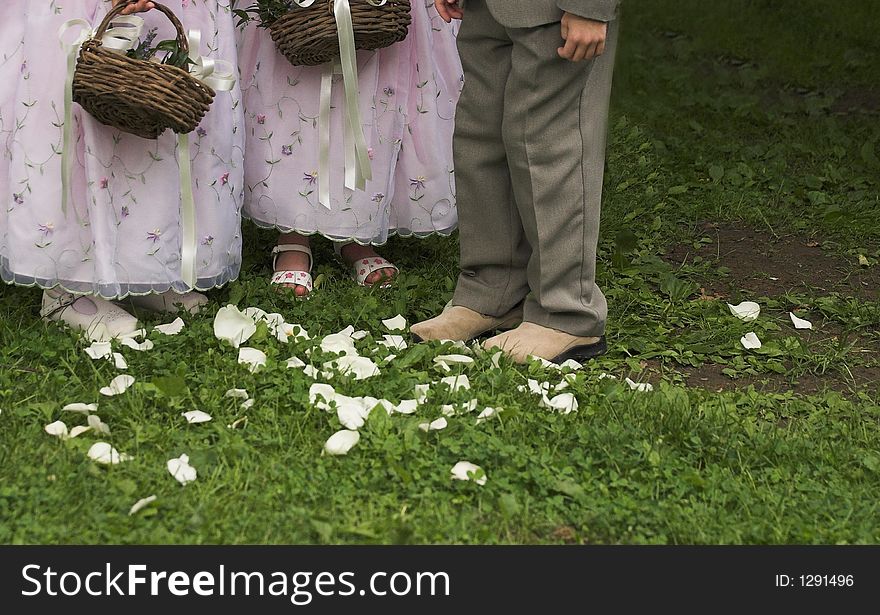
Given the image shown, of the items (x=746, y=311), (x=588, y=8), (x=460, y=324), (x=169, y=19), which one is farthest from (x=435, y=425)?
(x=746, y=311)

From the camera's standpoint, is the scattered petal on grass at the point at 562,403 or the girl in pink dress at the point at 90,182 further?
the girl in pink dress at the point at 90,182

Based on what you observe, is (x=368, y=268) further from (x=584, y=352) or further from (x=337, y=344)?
(x=584, y=352)

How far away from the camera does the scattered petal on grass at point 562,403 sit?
298cm

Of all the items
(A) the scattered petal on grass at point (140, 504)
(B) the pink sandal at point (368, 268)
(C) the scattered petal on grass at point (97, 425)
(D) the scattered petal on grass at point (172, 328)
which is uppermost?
(A) the scattered petal on grass at point (140, 504)

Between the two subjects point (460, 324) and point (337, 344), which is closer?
point (337, 344)

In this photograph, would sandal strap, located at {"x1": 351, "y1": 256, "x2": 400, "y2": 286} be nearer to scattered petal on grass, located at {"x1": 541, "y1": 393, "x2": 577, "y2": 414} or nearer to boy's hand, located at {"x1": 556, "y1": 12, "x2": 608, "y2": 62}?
scattered petal on grass, located at {"x1": 541, "y1": 393, "x2": 577, "y2": 414}

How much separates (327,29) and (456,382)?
1.10 m

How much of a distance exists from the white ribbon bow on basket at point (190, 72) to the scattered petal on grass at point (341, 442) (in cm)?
91

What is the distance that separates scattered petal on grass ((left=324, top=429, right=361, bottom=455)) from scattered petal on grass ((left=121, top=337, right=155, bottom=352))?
0.77m

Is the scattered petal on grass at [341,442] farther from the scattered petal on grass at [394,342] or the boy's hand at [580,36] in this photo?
the boy's hand at [580,36]

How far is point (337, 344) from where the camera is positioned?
10.8 feet

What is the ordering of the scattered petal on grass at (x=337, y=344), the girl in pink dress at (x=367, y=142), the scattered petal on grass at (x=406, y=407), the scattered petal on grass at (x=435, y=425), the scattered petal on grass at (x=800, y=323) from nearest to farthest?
the scattered petal on grass at (x=435, y=425) < the scattered petal on grass at (x=406, y=407) < the scattered petal on grass at (x=337, y=344) < the girl in pink dress at (x=367, y=142) < the scattered petal on grass at (x=800, y=323)

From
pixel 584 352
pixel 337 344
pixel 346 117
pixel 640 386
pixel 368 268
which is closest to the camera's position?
pixel 640 386

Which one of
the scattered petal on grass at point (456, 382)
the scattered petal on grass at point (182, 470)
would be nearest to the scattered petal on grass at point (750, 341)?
the scattered petal on grass at point (456, 382)
